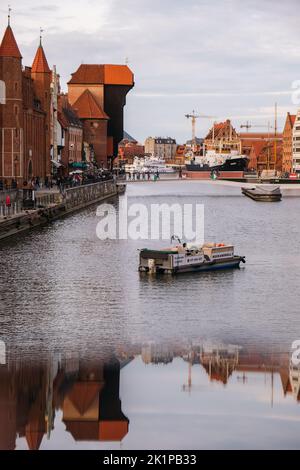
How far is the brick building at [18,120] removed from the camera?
94375 millimetres

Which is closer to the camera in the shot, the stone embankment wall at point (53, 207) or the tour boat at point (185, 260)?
the tour boat at point (185, 260)

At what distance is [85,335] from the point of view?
96.2 ft

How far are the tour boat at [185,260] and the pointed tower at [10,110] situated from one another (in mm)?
49345

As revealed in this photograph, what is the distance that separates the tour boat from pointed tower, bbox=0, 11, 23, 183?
4935 centimetres

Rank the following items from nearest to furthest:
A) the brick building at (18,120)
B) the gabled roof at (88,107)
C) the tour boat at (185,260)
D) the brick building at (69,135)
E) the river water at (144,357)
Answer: the river water at (144,357) → the tour boat at (185,260) → the brick building at (18,120) → the brick building at (69,135) → the gabled roof at (88,107)

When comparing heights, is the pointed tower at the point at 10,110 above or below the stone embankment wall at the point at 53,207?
above

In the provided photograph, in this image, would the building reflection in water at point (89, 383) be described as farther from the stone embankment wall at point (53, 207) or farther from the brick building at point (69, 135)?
the brick building at point (69, 135)

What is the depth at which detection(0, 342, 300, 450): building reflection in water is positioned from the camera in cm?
1992

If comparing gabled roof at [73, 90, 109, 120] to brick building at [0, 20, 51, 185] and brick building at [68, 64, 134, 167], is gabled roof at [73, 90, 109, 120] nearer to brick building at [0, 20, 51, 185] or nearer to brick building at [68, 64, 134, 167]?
brick building at [68, 64, 134, 167]

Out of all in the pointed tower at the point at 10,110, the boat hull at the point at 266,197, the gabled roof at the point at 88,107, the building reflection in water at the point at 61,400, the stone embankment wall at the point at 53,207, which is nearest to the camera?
the building reflection in water at the point at 61,400

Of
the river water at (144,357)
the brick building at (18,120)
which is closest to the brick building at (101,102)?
the brick building at (18,120)
